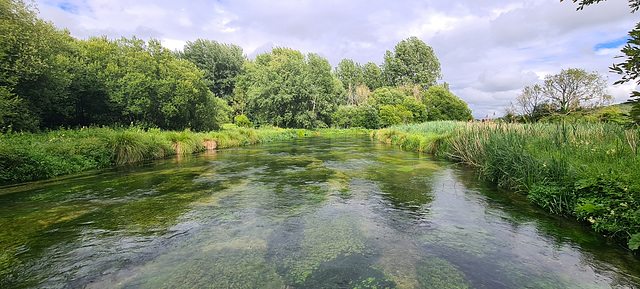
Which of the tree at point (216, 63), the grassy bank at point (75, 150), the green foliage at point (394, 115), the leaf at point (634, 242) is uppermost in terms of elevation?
the tree at point (216, 63)

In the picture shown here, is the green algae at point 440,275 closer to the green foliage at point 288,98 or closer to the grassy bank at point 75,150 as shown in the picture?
the grassy bank at point 75,150

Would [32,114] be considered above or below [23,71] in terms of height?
below

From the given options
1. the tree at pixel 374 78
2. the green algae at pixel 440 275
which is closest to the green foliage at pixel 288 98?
the tree at pixel 374 78

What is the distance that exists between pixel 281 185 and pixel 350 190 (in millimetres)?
2071

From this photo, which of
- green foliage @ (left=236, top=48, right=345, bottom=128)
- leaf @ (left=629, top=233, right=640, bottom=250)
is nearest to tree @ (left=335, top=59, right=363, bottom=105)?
green foliage @ (left=236, top=48, right=345, bottom=128)

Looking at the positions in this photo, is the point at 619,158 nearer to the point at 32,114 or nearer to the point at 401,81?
the point at 32,114

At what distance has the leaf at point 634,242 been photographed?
3.85m

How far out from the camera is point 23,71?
12.2 meters

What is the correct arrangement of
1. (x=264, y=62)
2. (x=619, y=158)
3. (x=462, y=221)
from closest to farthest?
(x=619, y=158) < (x=462, y=221) < (x=264, y=62)

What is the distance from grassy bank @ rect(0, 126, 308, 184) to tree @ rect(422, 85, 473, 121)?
141ft

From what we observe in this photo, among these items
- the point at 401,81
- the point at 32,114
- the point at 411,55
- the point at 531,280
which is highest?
the point at 411,55

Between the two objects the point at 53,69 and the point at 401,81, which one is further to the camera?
the point at 401,81

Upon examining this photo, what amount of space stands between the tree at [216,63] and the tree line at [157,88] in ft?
0.62

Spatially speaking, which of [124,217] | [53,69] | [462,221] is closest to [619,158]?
[462,221]
